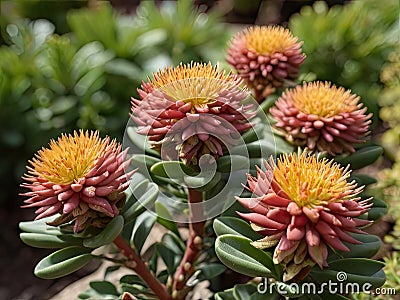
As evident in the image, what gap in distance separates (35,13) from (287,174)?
2.30 metres

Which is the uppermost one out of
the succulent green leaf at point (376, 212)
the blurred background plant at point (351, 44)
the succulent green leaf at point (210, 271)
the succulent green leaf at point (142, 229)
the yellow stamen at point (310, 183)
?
the blurred background plant at point (351, 44)

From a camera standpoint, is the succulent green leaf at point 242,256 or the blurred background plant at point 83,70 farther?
the blurred background plant at point 83,70

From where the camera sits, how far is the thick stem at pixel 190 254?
3.33ft

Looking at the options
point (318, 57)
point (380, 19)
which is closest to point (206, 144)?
point (318, 57)

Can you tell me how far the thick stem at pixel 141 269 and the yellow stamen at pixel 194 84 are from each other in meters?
0.30

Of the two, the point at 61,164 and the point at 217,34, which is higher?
the point at 217,34

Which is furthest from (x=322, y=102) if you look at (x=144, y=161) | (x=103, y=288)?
(x=103, y=288)

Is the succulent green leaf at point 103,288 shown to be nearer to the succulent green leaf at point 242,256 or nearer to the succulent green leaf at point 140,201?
the succulent green leaf at point 140,201

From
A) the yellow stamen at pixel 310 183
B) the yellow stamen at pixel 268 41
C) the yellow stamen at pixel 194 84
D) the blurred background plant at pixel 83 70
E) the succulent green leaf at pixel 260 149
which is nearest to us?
the yellow stamen at pixel 310 183

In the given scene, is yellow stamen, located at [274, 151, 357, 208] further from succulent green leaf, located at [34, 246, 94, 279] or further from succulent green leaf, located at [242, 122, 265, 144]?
succulent green leaf, located at [34, 246, 94, 279]

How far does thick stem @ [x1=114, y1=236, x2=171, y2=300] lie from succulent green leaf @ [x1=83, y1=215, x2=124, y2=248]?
117 mm

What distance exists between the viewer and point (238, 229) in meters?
0.86

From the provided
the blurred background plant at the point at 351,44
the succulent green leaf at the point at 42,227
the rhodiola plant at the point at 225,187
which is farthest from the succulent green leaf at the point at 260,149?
the blurred background plant at the point at 351,44

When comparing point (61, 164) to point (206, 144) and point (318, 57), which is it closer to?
point (206, 144)
